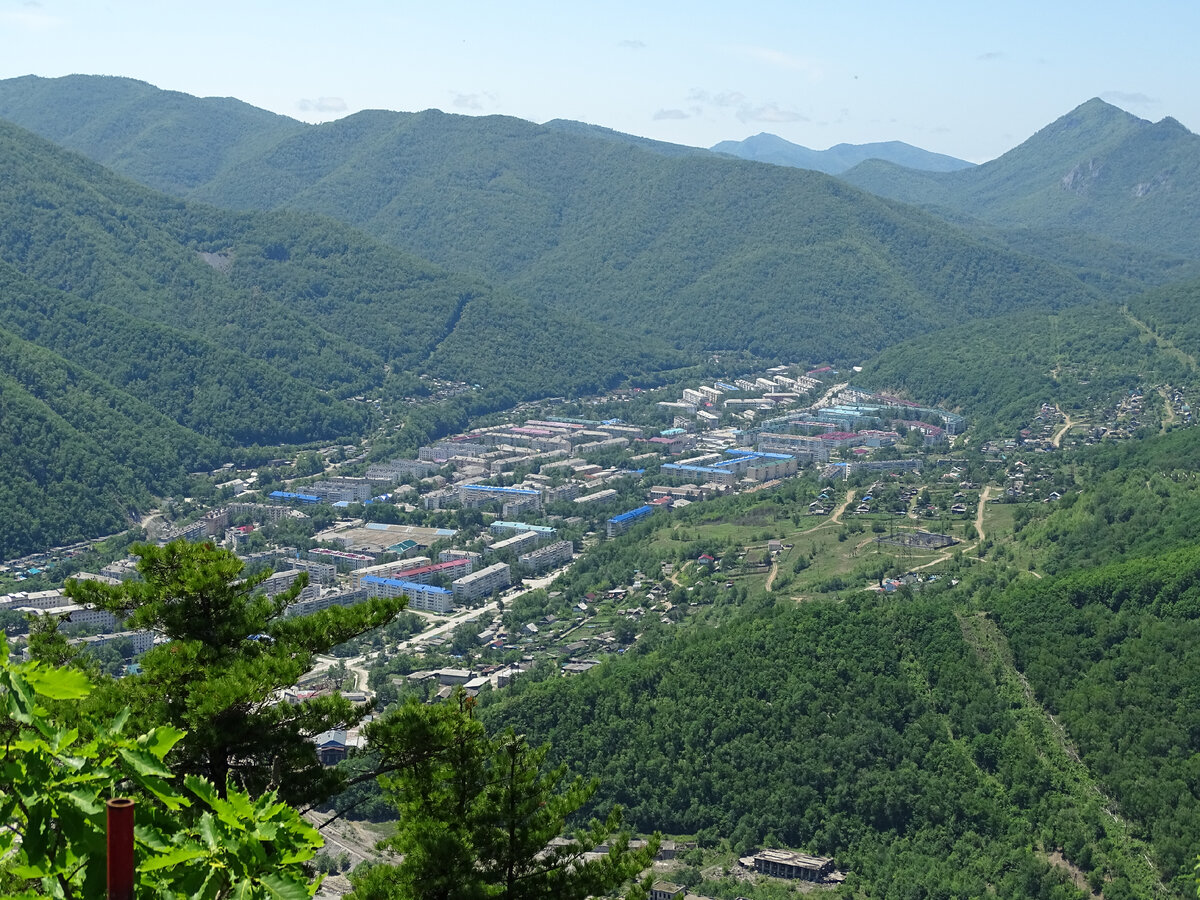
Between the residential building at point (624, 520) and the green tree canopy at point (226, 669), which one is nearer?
the green tree canopy at point (226, 669)

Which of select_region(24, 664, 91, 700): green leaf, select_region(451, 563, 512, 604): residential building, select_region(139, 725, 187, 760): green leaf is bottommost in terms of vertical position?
select_region(451, 563, 512, 604): residential building

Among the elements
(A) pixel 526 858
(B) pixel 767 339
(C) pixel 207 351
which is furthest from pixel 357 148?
(A) pixel 526 858

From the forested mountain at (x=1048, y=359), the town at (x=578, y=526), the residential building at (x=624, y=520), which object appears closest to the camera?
the town at (x=578, y=526)

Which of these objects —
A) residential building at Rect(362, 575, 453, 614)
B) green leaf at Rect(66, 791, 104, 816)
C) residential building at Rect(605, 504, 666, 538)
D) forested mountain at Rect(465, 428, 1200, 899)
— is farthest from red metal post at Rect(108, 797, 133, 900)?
residential building at Rect(605, 504, 666, 538)

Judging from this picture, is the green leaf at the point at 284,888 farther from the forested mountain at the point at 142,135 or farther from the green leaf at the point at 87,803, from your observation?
the forested mountain at the point at 142,135

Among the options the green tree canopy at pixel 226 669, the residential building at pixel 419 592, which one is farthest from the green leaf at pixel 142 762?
the residential building at pixel 419 592

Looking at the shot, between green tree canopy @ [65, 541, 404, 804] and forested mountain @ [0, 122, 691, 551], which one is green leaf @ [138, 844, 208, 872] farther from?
forested mountain @ [0, 122, 691, 551]
